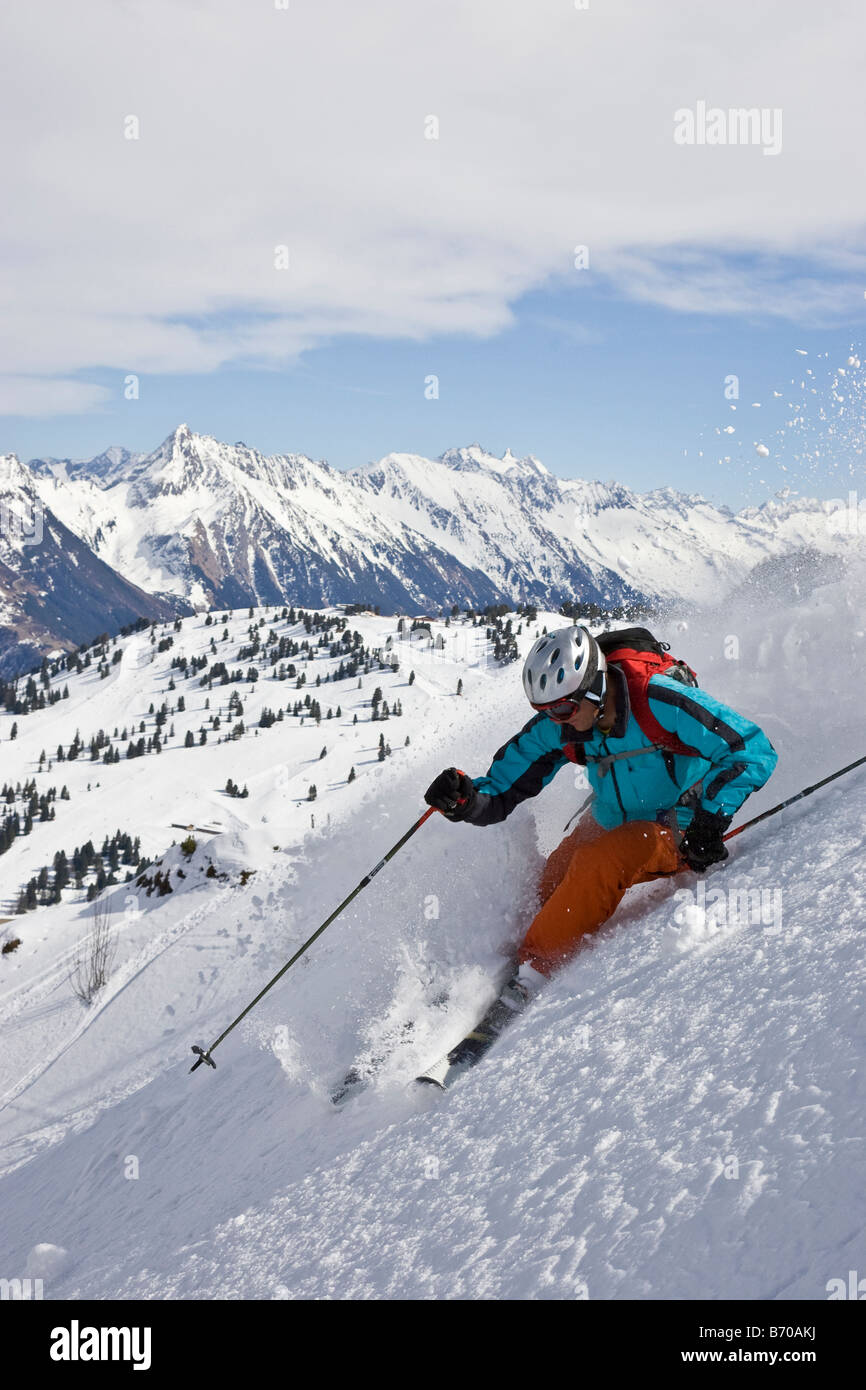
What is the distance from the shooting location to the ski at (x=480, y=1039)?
501 cm

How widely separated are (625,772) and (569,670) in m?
0.79

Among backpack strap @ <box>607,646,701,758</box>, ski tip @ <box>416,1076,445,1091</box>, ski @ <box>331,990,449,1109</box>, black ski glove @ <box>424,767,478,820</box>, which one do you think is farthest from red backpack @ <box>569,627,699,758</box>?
ski tip @ <box>416,1076,445,1091</box>

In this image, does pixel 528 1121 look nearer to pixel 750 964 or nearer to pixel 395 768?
pixel 750 964

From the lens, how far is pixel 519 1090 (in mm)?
4355

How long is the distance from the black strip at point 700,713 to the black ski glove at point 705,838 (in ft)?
1.45

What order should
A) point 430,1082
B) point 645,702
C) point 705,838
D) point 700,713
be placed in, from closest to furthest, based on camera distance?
point 430,1082 → point 705,838 → point 700,713 → point 645,702

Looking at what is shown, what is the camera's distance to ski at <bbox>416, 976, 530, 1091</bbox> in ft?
16.4

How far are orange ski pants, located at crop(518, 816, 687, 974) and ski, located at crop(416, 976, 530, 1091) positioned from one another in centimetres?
23

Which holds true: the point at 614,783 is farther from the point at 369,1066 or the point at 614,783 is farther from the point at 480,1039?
the point at 369,1066

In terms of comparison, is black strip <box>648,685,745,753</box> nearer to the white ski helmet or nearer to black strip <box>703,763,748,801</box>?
black strip <box>703,763,748,801</box>

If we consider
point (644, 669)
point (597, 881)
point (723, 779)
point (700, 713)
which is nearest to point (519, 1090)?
point (597, 881)

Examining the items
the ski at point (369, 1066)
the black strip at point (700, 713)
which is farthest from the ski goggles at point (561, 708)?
the ski at point (369, 1066)

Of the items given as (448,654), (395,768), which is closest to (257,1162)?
(395,768)
